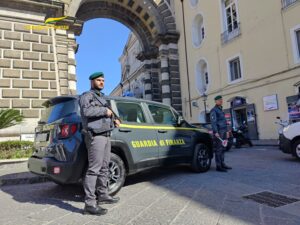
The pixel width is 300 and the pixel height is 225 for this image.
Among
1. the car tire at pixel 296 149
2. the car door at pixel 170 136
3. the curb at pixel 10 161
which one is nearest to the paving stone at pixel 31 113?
the curb at pixel 10 161

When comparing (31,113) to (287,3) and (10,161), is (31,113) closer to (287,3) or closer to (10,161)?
(10,161)

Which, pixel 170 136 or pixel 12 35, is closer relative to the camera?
pixel 170 136

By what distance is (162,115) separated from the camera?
251 inches

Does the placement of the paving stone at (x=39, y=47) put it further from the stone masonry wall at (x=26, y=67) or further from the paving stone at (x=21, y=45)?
the paving stone at (x=21, y=45)

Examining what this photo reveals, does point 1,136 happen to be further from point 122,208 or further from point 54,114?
point 122,208

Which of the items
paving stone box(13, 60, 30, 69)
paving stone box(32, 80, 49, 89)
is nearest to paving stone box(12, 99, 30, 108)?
paving stone box(32, 80, 49, 89)

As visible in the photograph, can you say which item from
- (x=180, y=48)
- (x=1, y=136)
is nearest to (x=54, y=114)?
(x=1, y=136)

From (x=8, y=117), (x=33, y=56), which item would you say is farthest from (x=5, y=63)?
(x=8, y=117)

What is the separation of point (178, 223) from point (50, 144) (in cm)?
252

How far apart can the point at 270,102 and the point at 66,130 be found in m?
13.3

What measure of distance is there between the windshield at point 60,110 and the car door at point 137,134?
0.83 meters

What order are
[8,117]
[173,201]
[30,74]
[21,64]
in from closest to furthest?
[173,201], [8,117], [21,64], [30,74]

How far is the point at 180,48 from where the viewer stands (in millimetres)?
22672

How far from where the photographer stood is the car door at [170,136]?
605cm
